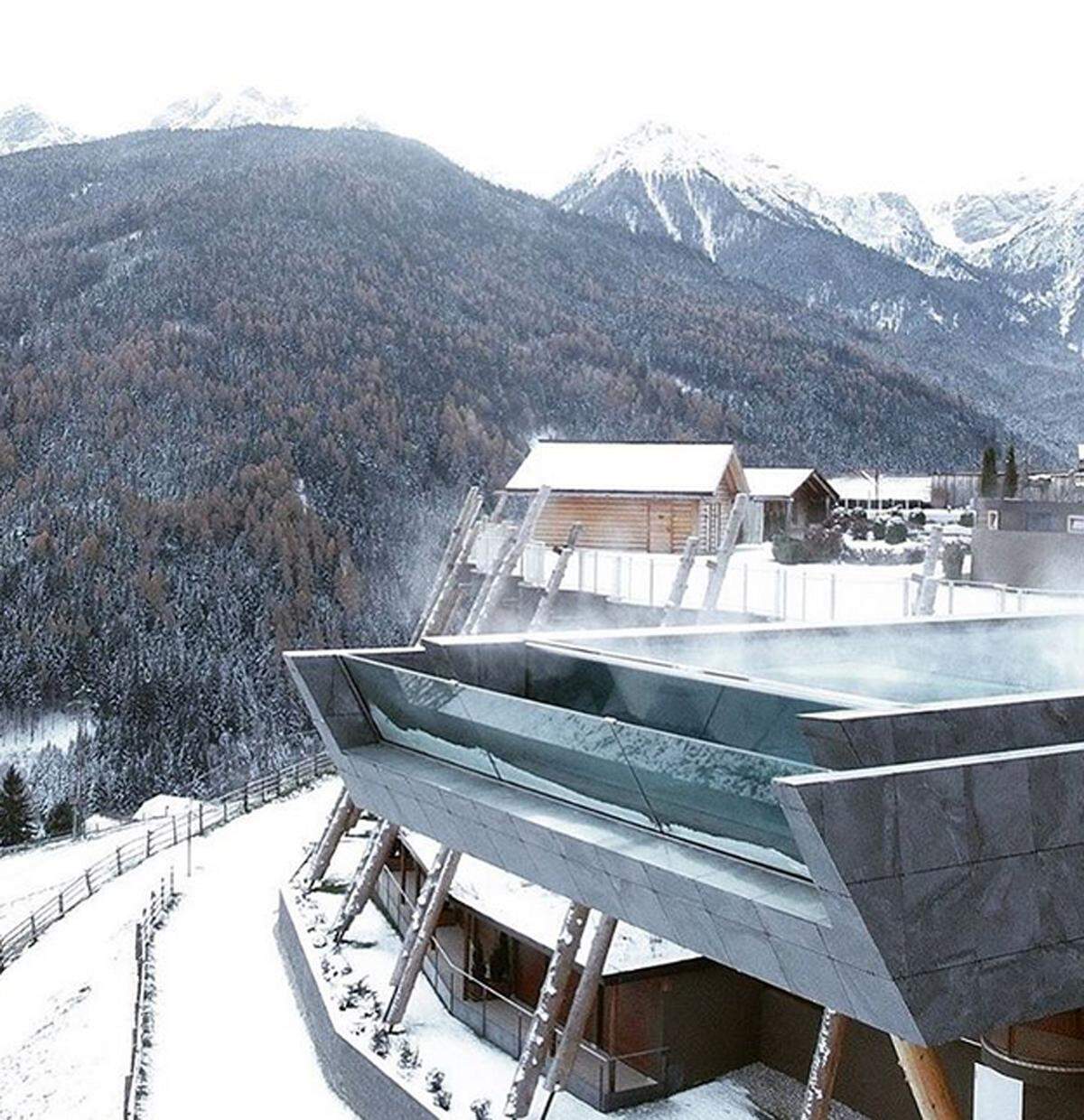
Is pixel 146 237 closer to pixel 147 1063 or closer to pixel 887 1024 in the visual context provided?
pixel 147 1063

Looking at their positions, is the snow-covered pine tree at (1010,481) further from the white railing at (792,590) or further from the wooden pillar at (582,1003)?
the wooden pillar at (582,1003)

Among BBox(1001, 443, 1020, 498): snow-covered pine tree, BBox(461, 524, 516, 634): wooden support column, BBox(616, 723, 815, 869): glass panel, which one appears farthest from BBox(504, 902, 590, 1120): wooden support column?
BBox(1001, 443, 1020, 498): snow-covered pine tree

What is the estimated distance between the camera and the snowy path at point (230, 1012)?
1688cm

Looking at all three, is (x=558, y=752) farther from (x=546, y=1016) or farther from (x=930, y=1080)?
(x=546, y=1016)

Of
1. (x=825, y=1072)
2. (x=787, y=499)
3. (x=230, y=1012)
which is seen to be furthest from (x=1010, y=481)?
(x=825, y=1072)

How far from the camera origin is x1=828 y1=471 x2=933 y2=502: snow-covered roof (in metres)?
69.9

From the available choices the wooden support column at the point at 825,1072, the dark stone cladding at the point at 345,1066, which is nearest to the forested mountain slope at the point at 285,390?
the dark stone cladding at the point at 345,1066

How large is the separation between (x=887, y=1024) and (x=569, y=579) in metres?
19.1

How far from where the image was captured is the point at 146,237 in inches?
5094

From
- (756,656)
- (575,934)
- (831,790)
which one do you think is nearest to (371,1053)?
(575,934)

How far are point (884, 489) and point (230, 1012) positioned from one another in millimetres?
59095

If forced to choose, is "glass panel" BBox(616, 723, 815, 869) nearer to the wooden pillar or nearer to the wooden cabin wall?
the wooden pillar

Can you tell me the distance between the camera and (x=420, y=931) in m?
16.8

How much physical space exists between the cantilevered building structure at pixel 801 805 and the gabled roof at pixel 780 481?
3515cm
